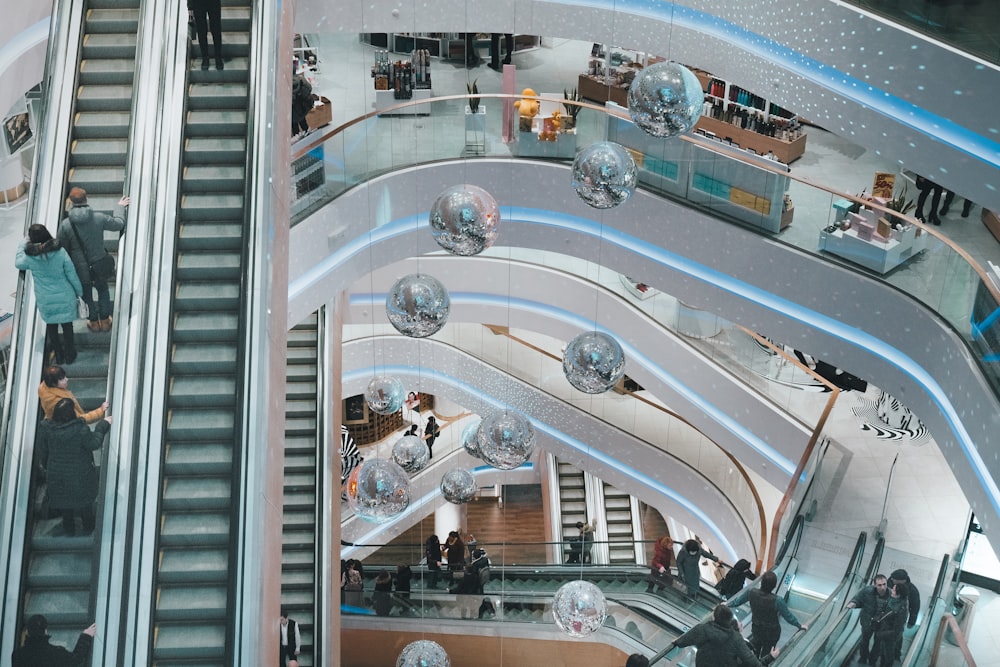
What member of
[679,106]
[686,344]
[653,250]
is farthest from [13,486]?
[686,344]

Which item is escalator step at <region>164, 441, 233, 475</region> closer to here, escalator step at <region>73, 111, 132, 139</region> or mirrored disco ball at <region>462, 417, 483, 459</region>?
escalator step at <region>73, 111, 132, 139</region>

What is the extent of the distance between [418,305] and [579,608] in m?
3.44

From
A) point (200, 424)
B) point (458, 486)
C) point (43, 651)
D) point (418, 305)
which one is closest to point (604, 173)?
point (418, 305)

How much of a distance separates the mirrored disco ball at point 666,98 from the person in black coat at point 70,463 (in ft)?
15.9

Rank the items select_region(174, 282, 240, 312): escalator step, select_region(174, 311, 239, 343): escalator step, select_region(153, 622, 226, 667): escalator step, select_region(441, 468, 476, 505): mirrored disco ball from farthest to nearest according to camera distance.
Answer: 1. select_region(441, 468, 476, 505): mirrored disco ball
2. select_region(174, 282, 240, 312): escalator step
3. select_region(174, 311, 239, 343): escalator step
4. select_region(153, 622, 226, 667): escalator step

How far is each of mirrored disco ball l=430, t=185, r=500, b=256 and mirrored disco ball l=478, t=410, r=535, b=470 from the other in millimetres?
2243

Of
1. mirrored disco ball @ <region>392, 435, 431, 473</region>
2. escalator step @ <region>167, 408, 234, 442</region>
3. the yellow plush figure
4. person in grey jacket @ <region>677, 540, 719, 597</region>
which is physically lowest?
person in grey jacket @ <region>677, 540, 719, 597</region>

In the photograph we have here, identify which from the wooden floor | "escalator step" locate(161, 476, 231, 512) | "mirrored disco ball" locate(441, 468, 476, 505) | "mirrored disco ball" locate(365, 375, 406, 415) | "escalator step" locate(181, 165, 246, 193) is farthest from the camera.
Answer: the wooden floor

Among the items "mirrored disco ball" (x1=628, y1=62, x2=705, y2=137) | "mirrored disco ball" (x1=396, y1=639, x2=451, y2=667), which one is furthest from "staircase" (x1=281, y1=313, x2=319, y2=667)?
"mirrored disco ball" (x1=628, y1=62, x2=705, y2=137)

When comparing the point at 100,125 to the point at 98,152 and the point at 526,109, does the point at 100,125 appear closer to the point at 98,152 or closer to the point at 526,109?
the point at 98,152

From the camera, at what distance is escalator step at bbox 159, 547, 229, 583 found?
8539 millimetres

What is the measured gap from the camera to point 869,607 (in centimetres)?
973

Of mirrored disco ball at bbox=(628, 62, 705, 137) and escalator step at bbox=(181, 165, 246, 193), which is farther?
escalator step at bbox=(181, 165, 246, 193)

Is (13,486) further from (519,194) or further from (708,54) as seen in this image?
(708,54)
